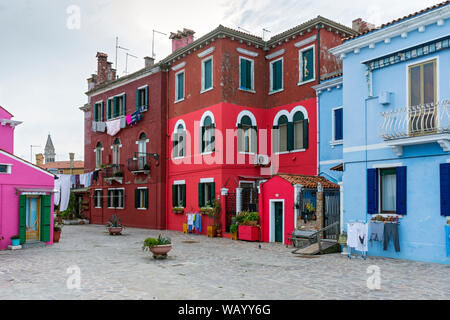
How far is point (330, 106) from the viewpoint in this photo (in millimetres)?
18656

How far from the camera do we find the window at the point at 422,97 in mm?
12047

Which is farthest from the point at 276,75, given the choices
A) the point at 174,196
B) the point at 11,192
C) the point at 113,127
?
the point at 11,192

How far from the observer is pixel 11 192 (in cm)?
1599

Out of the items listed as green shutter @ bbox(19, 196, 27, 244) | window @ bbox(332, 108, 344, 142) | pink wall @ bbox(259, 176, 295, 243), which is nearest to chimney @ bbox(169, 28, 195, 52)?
window @ bbox(332, 108, 344, 142)

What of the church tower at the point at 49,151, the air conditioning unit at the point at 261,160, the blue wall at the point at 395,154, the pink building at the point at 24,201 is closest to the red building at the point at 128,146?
the air conditioning unit at the point at 261,160

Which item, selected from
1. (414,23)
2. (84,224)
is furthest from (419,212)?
(84,224)

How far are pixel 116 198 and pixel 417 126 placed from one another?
21.0 m

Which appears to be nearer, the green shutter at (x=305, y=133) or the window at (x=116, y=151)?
the green shutter at (x=305, y=133)

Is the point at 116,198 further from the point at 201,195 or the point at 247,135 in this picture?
the point at 247,135

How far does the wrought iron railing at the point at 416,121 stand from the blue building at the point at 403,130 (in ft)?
0.09

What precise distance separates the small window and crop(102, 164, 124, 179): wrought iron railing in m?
13.6

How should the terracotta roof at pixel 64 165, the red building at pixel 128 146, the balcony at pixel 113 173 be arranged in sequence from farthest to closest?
the terracotta roof at pixel 64 165, the balcony at pixel 113 173, the red building at pixel 128 146

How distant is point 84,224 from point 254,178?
1549 centimetres

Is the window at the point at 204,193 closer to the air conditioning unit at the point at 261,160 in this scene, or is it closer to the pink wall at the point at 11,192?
the air conditioning unit at the point at 261,160
